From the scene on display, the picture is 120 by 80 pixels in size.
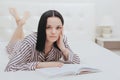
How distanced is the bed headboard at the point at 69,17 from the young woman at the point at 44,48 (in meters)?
1.47

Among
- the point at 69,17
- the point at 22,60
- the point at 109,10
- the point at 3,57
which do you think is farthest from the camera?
the point at 109,10

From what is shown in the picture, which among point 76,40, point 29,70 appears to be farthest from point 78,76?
point 76,40

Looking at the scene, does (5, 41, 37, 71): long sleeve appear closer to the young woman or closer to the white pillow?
the young woman

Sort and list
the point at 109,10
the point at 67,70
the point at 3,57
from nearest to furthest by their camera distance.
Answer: the point at 67,70 → the point at 3,57 → the point at 109,10

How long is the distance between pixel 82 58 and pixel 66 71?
2.19ft

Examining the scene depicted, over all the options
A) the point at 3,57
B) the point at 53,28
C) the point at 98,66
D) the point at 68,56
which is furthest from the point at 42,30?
the point at 3,57

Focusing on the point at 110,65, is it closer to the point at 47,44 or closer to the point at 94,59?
the point at 94,59

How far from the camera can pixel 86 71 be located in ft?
5.81

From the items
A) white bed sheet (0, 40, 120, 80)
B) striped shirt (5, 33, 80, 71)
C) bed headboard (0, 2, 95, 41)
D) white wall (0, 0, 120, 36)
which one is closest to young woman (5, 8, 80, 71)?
striped shirt (5, 33, 80, 71)

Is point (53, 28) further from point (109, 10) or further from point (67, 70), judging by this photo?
point (109, 10)

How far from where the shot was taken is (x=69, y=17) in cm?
365

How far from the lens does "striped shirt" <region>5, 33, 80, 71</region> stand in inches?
72.6

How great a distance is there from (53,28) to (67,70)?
0.38 m

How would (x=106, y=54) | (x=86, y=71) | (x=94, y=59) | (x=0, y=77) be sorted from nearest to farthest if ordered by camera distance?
(x=0, y=77), (x=86, y=71), (x=94, y=59), (x=106, y=54)
